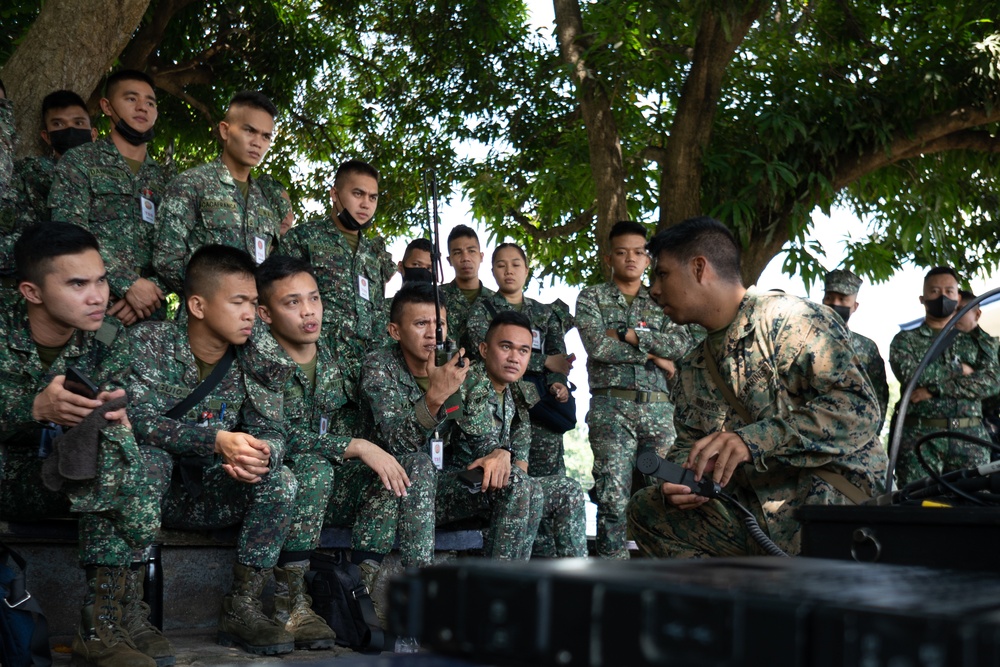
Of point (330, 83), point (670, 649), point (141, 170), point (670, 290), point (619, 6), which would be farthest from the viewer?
point (330, 83)

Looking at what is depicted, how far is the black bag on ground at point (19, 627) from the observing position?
10.8ft

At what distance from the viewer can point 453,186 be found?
398 inches

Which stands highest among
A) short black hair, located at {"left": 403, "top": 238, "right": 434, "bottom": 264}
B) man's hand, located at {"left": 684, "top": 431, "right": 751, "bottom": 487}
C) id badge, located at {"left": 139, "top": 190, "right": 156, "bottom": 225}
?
short black hair, located at {"left": 403, "top": 238, "right": 434, "bottom": 264}

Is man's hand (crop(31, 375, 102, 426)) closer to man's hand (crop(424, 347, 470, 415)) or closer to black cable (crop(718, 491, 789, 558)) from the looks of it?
man's hand (crop(424, 347, 470, 415))

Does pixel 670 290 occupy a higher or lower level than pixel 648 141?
lower

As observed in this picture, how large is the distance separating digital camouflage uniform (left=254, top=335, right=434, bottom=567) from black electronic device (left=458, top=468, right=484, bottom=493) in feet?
0.76

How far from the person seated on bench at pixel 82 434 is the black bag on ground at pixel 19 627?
19 cm

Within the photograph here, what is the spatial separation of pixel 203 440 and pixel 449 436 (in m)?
1.80

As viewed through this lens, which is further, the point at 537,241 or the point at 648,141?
the point at 537,241

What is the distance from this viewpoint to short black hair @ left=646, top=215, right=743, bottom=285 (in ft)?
12.9

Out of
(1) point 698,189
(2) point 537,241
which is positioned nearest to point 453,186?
(2) point 537,241

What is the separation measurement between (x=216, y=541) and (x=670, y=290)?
88.0 inches

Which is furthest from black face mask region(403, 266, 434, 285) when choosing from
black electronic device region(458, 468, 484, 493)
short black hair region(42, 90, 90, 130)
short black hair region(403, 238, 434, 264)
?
short black hair region(42, 90, 90, 130)

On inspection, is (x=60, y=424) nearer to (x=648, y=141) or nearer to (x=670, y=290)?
(x=670, y=290)
